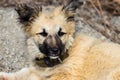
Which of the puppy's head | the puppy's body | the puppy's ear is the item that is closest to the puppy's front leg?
the puppy's body

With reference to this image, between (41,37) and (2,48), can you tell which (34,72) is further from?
(2,48)

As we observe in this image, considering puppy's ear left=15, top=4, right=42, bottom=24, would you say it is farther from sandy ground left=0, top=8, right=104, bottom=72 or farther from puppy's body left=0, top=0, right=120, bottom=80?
sandy ground left=0, top=8, right=104, bottom=72

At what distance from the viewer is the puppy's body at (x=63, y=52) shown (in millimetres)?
8523

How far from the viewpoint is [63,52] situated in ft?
A: 28.5

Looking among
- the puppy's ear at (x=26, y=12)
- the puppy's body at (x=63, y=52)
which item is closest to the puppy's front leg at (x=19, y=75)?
the puppy's body at (x=63, y=52)

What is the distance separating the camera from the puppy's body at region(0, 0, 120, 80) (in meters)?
8.52

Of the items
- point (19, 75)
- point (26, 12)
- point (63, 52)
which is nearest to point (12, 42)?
point (19, 75)

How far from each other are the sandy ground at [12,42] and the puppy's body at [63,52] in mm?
445

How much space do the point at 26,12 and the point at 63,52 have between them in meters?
0.78

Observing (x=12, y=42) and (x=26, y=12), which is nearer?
(x=26, y=12)

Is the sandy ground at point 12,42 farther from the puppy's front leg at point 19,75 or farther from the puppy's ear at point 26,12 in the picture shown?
the puppy's ear at point 26,12

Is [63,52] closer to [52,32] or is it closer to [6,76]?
[52,32]

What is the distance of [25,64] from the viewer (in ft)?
33.1

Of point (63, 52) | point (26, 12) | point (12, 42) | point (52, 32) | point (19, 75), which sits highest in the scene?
point (26, 12)
